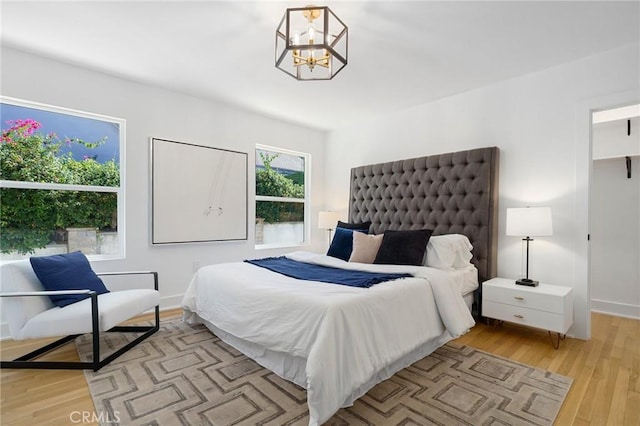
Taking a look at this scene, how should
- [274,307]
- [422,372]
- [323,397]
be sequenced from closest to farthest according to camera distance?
[323,397], [274,307], [422,372]

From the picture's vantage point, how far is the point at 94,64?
2980 mm

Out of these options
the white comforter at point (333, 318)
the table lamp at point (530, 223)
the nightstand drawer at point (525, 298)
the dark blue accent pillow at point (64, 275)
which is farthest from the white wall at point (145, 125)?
the table lamp at point (530, 223)

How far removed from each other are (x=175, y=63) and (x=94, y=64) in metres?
0.80

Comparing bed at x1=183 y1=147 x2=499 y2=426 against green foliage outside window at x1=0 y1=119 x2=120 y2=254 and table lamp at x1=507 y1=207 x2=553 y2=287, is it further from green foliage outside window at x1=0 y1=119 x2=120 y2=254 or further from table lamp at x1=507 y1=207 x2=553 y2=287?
green foliage outside window at x1=0 y1=119 x2=120 y2=254

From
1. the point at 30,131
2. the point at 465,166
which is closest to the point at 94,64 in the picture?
the point at 30,131

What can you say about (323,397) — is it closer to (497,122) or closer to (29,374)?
(29,374)

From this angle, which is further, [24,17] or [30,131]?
[30,131]

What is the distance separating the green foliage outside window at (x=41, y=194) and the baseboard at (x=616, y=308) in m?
5.56

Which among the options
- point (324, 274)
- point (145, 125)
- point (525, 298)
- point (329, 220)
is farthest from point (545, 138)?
point (145, 125)

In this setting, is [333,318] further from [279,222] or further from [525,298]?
[279,222]

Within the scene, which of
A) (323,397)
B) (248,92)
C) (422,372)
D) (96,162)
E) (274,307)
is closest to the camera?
(323,397)

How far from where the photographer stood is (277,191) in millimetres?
4777

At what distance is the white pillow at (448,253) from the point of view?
291cm

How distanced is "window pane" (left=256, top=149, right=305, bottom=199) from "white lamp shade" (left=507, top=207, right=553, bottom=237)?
10.2 feet
